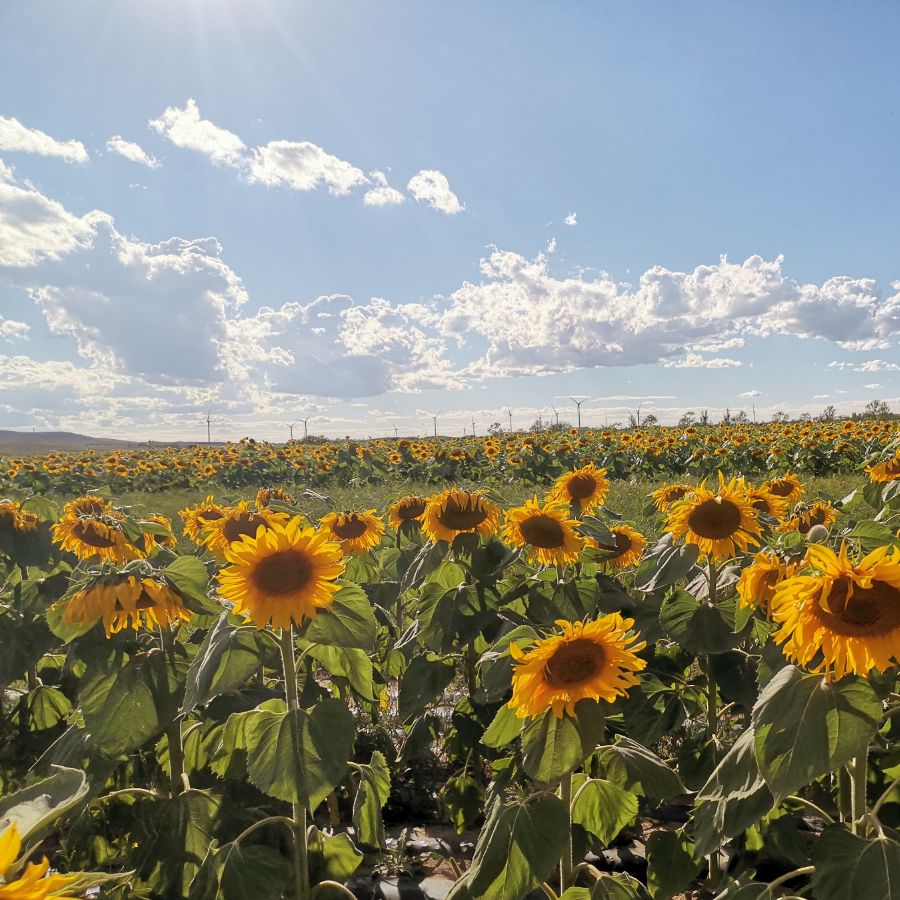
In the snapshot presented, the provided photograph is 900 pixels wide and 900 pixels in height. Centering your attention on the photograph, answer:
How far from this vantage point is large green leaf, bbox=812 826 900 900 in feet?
5.48

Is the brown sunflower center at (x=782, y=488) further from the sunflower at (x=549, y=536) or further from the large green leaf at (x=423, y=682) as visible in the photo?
the large green leaf at (x=423, y=682)

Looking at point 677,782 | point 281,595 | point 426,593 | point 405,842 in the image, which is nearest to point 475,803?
point 405,842

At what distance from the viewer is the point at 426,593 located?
322 cm

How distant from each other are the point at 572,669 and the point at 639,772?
541 mm

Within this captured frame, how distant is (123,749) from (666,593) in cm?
251

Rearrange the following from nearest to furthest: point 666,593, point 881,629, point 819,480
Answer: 1. point 881,629
2. point 666,593
3. point 819,480

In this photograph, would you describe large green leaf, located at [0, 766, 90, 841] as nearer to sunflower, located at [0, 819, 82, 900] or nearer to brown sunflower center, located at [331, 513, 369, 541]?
sunflower, located at [0, 819, 82, 900]

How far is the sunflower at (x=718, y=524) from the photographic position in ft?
10.5

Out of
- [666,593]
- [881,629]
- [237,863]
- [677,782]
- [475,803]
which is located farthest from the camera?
[666,593]

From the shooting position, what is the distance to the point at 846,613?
1709mm

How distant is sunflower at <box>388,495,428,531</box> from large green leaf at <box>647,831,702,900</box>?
2.25 metres

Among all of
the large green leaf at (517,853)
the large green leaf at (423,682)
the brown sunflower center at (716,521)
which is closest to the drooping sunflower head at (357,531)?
the large green leaf at (423,682)

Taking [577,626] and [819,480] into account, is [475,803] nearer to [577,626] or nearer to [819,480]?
[577,626]

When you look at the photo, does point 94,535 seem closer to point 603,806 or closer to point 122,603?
point 122,603
